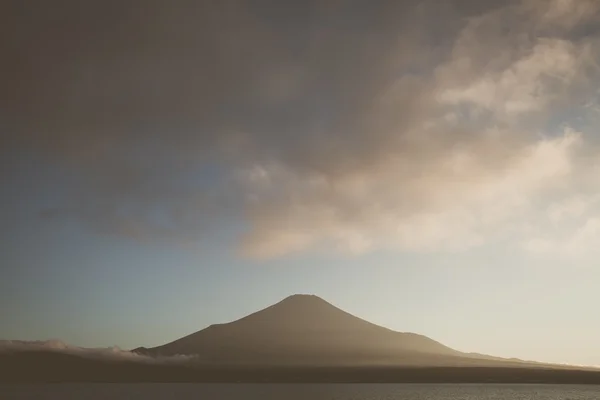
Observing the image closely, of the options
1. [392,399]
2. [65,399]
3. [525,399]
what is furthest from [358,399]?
[65,399]

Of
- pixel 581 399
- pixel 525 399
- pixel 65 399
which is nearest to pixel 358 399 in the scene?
pixel 525 399

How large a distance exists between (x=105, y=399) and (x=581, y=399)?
110 m

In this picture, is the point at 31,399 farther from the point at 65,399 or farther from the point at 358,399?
the point at 358,399

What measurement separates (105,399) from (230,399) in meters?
29.3

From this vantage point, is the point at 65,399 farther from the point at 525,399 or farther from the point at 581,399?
the point at 581,399

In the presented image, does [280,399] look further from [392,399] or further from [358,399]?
[392,399]

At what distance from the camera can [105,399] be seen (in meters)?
135

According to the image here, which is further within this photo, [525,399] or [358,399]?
[525,399]

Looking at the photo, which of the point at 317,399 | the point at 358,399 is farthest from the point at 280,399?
the point at 358,399

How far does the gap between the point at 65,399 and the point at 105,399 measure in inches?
403

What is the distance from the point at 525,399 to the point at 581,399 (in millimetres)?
12196

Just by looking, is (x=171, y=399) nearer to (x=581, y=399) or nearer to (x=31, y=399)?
(x=31, y=399)

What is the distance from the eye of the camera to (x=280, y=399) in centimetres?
13062

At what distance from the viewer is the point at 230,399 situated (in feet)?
433
